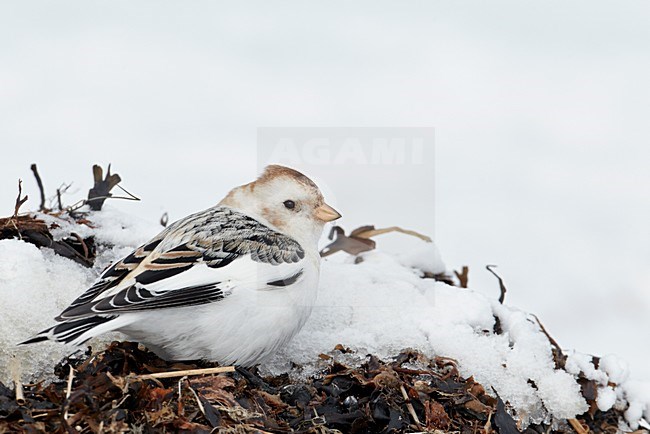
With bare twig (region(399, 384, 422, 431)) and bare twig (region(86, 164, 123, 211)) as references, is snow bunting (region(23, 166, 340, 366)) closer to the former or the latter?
bare twig (region(399, 384, 422, 431))

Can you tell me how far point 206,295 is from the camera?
2.53 meters

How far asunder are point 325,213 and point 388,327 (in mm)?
512

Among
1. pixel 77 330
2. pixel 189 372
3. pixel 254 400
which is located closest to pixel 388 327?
pixel 254 400

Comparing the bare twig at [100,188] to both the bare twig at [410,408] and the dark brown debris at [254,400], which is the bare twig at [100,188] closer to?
the dark brown debris at [254,400]

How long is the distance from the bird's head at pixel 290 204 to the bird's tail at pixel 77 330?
0.90 m

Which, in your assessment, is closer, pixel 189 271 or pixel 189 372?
pixel 189 372

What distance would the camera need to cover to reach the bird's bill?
314 centimetres

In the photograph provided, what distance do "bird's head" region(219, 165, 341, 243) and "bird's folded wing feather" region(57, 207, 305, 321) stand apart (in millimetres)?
144

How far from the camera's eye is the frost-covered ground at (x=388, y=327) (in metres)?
2.77

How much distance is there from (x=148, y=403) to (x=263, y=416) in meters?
0.33

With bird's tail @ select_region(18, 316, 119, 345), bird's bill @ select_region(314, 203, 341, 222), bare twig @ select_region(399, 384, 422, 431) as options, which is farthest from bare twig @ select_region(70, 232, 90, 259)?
bare twig @ select_region(399, 384, 422, 431)

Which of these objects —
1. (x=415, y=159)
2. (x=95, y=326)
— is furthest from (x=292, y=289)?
(x=415, y=159)

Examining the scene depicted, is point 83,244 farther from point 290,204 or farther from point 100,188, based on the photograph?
point 290,204

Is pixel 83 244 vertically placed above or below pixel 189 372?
above
